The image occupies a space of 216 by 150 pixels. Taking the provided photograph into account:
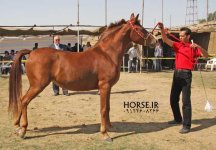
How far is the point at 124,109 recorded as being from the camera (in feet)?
32.9

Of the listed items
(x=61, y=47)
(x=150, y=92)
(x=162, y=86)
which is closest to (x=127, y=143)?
(x=61, y=47)

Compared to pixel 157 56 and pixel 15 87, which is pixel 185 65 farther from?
pixel 157 56

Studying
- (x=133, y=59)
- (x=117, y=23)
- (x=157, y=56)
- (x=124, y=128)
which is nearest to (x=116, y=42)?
(x=117, y=23)

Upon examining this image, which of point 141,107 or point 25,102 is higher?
point 25,102

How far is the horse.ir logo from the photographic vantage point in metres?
9.80

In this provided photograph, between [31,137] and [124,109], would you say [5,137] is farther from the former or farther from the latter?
[124,109]

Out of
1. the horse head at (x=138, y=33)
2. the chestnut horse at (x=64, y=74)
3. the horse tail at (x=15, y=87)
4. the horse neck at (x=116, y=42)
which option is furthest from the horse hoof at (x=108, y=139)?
the horse head at (x=138, y=33)

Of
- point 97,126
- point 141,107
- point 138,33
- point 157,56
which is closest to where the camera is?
point 138,33

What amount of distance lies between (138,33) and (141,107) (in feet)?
11.0

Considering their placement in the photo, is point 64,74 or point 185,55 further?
point 185,55

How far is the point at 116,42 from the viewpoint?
7461mm

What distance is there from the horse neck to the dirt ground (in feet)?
5.30

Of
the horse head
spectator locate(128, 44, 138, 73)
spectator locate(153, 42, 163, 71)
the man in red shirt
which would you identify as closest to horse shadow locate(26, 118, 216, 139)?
the man in red shirt

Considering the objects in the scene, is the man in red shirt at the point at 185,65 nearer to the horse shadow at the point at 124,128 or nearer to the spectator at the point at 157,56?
the horse shadow at the point at 124,128
